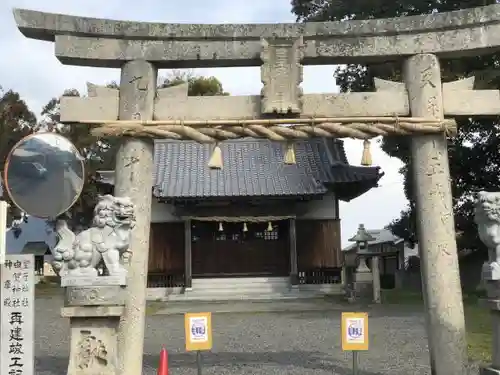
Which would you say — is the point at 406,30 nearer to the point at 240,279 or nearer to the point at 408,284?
the point at 240,279

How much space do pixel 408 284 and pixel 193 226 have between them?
12751mm

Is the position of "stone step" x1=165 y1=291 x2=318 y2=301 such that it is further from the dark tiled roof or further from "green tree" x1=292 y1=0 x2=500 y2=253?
"green tree" x1=292 y1=0 x2=500 y2=253

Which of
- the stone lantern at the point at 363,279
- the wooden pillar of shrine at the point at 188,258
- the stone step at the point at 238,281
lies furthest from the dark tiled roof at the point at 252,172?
the stone step at the point at 238,281

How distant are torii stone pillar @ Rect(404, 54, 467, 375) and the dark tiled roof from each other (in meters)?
15.2

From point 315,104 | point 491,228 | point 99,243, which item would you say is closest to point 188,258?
point 315,104

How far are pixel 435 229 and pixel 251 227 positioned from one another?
17.0 m

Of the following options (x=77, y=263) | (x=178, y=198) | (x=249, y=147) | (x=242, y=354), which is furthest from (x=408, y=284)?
(x=77, y=263)

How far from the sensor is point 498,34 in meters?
6.86

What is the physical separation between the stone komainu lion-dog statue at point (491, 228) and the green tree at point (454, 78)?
8.54 m

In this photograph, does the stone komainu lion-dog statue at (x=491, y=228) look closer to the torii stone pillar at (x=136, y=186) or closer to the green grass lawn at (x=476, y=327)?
the green grass lawn at (x=476, y=327)

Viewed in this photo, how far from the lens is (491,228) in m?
6.05

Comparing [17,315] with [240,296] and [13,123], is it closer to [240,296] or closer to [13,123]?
[240,296]

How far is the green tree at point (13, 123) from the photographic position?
85.2 ft

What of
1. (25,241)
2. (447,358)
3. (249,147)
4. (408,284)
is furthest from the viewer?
(25,241)
